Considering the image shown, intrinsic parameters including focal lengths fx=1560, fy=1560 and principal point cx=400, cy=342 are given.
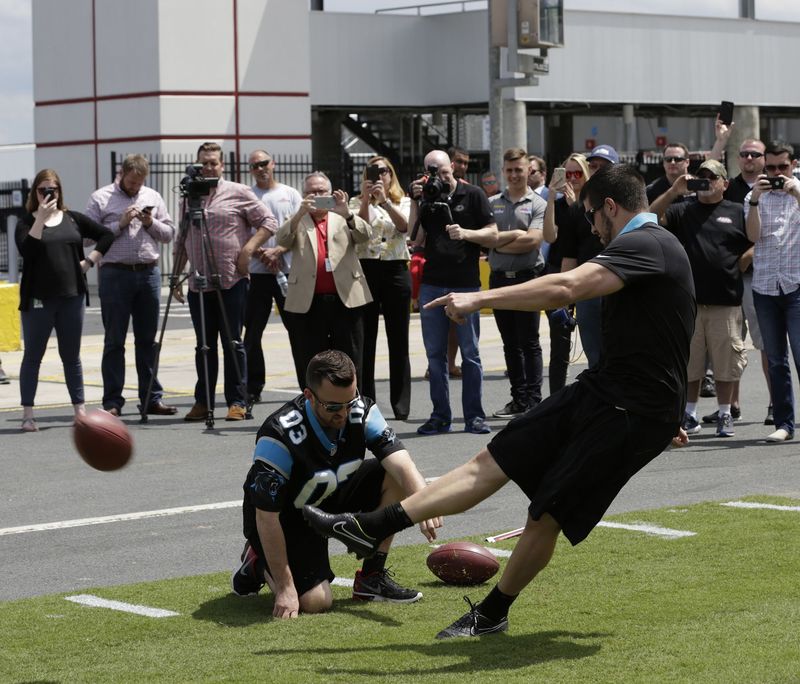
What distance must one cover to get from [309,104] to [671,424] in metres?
27.9

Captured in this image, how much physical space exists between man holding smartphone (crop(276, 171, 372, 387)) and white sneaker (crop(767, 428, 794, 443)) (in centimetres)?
314

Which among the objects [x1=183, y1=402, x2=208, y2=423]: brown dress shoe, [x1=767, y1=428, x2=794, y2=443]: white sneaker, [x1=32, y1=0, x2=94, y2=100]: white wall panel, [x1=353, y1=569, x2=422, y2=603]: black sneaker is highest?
[x1=32, y1=0, x2=94, y2=100]: white wall panel

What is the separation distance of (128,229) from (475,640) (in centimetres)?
759

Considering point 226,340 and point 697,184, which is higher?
point 697,184

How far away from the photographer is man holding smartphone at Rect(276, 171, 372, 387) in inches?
464

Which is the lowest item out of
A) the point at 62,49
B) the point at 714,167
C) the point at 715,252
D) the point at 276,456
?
the point at 276,456

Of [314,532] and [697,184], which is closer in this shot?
[314,532]

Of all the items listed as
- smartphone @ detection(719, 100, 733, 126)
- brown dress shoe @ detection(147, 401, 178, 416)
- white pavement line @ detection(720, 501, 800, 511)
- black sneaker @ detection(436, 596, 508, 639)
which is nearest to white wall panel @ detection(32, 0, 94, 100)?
brown dress shoe @ detection(147, 401, 178, 416)

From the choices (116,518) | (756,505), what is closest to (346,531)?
(116,518)

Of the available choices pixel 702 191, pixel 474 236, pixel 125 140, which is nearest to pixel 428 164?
pixel 474 236

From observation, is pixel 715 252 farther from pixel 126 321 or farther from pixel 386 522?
pixel 386 522

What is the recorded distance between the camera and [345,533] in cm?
603

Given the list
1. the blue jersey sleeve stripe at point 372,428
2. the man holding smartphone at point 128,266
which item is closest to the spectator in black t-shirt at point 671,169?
the man holding smartphone at point 128,266

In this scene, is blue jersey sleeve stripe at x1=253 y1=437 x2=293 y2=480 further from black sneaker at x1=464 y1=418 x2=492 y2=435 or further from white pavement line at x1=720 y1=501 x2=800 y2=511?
black sneaker at x1=464 y1=418 x2=492 y2=435
